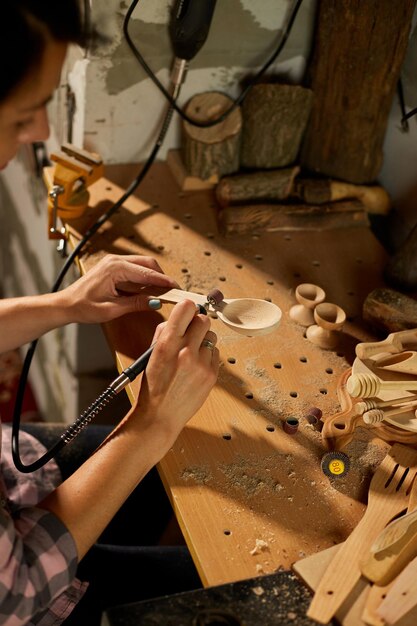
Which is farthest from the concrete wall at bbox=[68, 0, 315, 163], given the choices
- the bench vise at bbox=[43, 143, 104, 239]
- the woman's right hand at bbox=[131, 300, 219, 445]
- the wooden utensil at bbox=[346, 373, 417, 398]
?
the wooden utensil at bbox=[346, 373, 417, 398]

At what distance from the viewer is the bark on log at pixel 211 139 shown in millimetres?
1545

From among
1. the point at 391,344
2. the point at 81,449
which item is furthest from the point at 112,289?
the point at 391,344

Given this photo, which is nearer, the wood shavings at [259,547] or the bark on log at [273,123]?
the wood shavings at [259,547]

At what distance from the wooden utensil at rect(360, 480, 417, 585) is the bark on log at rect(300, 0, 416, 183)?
901 millimetres

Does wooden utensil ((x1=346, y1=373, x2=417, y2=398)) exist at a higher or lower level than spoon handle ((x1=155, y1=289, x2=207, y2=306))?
lower

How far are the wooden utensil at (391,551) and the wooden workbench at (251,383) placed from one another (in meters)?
0.08

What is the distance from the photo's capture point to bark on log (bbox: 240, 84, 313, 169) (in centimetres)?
154

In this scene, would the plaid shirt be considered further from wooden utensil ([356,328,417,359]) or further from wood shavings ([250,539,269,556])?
wooden utensil ([356,328,417,359])

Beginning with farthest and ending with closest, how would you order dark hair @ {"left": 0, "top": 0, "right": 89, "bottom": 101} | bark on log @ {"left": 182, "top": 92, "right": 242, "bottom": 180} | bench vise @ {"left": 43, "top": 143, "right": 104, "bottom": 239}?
bark on log @ {"left": 182, "top": 92, "right": 242, "bottom": 180}
bench vise @ {"left": 43, "top": 143, "right": 104, "bottom": 239}
dark hair @ {"left": 0, "top": 0, "right": 89, "bottom": 101}

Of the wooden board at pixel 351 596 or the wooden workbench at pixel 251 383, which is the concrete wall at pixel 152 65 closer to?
the wooden workbench at pixel 251 383

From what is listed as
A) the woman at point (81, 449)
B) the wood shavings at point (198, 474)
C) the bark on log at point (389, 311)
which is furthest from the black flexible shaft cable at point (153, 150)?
the bark on log at point (389, 311)

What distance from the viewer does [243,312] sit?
1.23 meters

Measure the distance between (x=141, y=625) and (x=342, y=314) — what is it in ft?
2.18

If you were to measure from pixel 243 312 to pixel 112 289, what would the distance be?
0.23 metres
